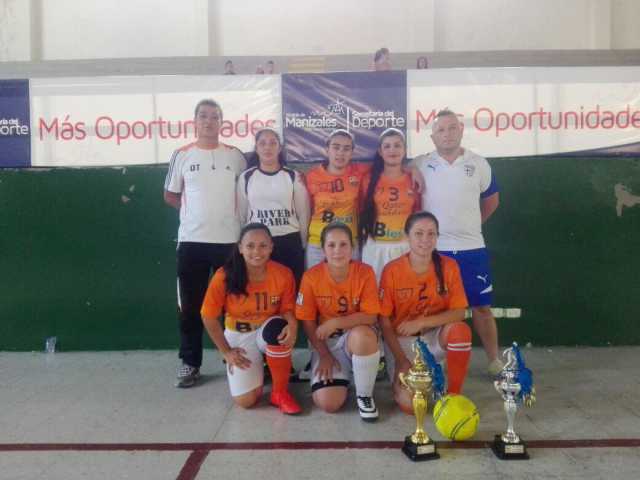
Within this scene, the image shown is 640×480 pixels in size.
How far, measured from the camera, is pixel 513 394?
7.97 feet

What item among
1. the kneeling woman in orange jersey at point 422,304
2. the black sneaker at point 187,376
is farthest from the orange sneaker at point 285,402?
the black sneaker at point 187,376

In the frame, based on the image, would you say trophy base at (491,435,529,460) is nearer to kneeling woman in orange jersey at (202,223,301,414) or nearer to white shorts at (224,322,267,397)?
kneeling woman in orange jersey at (202,223,301,414)

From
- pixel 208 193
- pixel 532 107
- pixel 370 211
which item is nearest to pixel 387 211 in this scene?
pixel 370 211

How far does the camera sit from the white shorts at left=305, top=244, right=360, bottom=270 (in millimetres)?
3447

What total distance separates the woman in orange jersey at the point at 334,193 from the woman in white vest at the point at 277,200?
65 millimetres

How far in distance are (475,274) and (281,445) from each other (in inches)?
59.4

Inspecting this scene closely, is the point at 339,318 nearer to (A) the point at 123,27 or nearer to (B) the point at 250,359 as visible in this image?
(B) the point at 250,359

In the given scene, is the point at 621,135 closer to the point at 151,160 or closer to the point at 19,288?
the point at 151,160

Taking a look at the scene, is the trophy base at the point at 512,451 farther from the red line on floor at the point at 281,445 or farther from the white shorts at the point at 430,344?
the white shorts at the point at 430,344

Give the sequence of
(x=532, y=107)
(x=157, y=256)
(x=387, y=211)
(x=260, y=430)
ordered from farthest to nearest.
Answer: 1. (x=157, y=256)
2. (x=532, y=107)
3. (x=387, y=211)
4. (x=260, y=430)

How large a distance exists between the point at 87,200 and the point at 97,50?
3.51 meters

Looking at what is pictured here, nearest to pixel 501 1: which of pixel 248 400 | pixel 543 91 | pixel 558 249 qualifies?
pixel 543 91

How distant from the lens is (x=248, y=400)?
3156mm

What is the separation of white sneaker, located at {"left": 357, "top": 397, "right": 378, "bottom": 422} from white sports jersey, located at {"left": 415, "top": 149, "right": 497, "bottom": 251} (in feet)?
3.27
